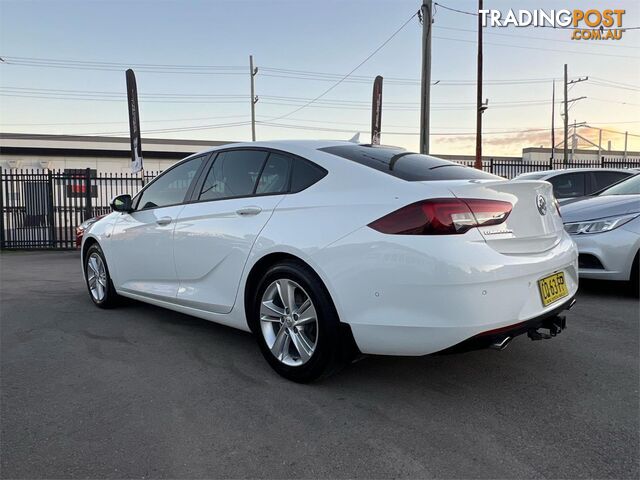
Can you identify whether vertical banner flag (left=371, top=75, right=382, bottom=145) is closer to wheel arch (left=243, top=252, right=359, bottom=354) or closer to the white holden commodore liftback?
the white holden commodore liftback

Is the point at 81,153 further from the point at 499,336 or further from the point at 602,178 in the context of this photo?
the point at 499,336

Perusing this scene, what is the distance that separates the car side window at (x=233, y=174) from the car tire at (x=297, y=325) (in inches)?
→ 29.8

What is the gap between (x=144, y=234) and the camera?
4.39 meters

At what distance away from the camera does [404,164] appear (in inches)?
124

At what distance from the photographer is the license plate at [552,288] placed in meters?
2.78

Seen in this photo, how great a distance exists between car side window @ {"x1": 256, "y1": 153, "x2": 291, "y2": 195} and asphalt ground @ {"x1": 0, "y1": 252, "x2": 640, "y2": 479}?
1213mm

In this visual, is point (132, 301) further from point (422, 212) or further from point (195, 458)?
point (422, 212)

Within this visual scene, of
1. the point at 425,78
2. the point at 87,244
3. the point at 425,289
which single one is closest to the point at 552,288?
the point at 425,289

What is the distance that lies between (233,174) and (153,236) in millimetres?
1037

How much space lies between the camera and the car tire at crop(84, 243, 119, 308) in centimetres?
507

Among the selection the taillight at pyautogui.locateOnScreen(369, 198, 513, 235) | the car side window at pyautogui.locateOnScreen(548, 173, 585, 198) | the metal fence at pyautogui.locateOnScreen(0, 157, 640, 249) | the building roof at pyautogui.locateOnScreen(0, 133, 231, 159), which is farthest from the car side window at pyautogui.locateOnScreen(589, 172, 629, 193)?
the building roof at pyautogui.locateOnScreen(0, 133, 231, 159)

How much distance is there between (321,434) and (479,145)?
725 inches

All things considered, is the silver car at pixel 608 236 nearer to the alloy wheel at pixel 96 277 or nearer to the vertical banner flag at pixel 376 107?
the alloy wheel at pixel 96 277

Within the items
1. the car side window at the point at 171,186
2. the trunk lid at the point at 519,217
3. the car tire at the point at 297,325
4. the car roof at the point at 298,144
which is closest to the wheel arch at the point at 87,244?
the car side window at the point at 171,186
